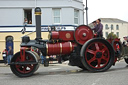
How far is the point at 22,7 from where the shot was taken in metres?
20.4

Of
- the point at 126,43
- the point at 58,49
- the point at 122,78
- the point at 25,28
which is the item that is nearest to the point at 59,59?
the point at 58,49

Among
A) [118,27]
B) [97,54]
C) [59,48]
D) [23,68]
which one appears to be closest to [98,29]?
[97,54]

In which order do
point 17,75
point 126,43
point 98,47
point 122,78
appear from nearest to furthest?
point 122,78 < point 17,75 < point 98,47 < point 126,43

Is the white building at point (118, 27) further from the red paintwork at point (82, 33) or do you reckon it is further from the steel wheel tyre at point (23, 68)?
the steel wheel tyre at point (23, 68)

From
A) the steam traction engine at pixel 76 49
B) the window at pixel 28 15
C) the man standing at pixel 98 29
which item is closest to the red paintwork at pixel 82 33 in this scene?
the steam traction engine at pixel 76 49

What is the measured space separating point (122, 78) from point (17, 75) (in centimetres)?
403

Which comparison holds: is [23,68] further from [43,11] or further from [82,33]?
[43,11]

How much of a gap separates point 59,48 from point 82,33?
1.20 meters

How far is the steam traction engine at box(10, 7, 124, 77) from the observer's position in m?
8.48

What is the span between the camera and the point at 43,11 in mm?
20625

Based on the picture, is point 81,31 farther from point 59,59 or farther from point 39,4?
point 39,4

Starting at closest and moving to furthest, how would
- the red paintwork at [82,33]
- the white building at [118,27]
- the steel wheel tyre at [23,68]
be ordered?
the steel wheel tyre at [23,68]
the red paintwork at [82,33]
the white building at [118,27]

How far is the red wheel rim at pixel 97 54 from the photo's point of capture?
8.70 metres

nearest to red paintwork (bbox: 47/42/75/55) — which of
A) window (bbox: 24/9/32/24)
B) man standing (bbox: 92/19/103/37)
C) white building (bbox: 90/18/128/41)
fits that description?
man standing (bbox: 92/19/103/37)
